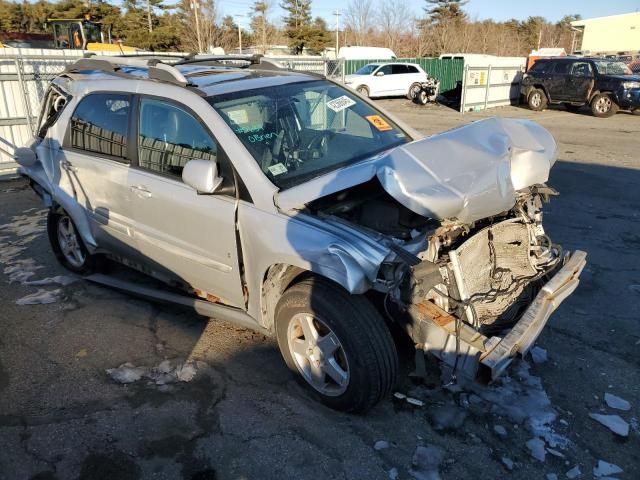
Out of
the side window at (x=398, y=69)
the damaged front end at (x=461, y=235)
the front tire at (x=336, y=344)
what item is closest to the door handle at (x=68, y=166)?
the damaged front end at (x=461, y=235)

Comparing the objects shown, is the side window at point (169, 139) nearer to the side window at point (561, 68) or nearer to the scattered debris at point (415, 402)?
the scattered debris at point (415, 402)

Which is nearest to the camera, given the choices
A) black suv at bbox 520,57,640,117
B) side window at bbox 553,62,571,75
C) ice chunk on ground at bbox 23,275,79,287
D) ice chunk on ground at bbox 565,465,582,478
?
ice chunk on ground at bbox 565,465,582,478

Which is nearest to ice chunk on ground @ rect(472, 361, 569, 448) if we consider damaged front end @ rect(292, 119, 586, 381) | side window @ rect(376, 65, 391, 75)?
damaged front end @ rect(292, 119, 586, 381)

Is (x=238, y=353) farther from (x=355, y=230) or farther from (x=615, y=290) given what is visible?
(x=615, y=290)

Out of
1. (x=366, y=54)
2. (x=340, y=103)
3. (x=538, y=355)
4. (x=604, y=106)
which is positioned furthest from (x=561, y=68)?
(x=538, y=355)

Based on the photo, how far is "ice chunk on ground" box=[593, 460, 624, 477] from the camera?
8.30 ft

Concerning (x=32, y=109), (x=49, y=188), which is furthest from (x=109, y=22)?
(x=49, y=188)

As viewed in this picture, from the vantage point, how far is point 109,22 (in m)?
43.3

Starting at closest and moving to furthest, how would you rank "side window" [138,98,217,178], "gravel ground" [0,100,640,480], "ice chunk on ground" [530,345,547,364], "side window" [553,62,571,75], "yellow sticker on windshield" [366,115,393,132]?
"gravel ground" [0,100,640,480], "side window" [138,98,217,178], "ice chunk on ground" [530,345,547,364], "yellow sticker on windshield" [366,115,393,132], "side window" [553,62,571,75]

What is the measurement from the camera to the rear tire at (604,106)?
57.5ft

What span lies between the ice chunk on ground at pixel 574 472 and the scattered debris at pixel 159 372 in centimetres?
223

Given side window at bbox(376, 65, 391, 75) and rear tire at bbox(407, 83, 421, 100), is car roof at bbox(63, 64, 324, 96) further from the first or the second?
side window at bbox(376, 65, 391, 75)

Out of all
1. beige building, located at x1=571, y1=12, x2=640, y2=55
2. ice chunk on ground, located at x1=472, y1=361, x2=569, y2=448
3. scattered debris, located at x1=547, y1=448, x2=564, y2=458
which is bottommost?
scattered debris, located at x1=547, y1=448, x2=564, y2=458

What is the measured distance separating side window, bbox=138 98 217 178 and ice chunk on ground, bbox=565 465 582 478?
8.52 feet
